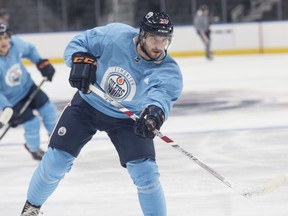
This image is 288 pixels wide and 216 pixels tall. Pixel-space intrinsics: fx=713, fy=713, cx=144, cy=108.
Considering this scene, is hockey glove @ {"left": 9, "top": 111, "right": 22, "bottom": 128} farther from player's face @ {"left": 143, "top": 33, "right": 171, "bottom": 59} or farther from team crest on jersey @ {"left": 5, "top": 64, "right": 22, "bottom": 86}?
player's face @ {"left": 143, "top": 33, "right": 171, "bottom": 59}

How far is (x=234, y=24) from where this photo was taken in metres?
13.4

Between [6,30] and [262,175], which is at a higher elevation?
[6,30]

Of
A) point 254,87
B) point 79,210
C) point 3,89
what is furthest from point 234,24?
point 79,210

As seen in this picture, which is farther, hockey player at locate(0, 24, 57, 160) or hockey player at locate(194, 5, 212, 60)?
hockey player at locate(194, 5, 212, 60)

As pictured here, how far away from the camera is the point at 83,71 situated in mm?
2758

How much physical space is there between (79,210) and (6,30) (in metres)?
1.52

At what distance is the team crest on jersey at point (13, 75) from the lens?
4.60 metres

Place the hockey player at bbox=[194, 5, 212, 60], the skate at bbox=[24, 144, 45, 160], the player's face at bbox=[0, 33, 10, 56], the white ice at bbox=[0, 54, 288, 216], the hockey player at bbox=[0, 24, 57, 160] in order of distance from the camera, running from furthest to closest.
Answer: the hockey player at bbox=[194, 5, 212, 60] < the skate at bbox=[24, 144, 45, 160] < the hockey player at bbox=[0, 24, 57, 160] < the player's face at bbox=[0, 33, 10, 56] < the white ice at bbox=[0, 54, 288, 216]

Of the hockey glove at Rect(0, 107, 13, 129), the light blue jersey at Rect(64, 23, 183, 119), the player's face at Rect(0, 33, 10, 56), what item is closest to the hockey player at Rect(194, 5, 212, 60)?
the player's face at Rect(0, 33, 10, 56)

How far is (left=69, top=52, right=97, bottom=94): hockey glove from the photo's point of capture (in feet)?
9.05

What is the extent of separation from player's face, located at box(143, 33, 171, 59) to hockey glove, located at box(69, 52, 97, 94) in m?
0.22

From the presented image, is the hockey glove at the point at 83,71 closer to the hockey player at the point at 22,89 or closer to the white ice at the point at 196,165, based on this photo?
the white ice at the point at 196,165

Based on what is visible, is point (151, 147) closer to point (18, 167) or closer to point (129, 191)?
point (129, 191)

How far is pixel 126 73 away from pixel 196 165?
162 centimetres
